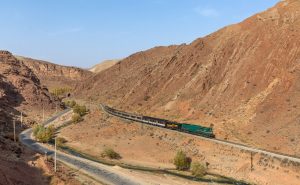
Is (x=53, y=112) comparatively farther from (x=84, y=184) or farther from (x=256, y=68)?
(x=84, y=184)

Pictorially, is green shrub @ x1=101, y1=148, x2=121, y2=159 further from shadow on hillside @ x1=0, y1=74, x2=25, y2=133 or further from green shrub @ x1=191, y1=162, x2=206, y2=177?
shadow on hillside @ x1=0, y1=74, x2=25, y2=133

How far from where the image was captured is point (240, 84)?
262ft

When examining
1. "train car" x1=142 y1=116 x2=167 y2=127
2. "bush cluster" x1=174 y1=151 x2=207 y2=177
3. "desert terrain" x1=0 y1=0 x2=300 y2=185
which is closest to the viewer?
"desert terrain" x1=0 y1=0 x2=300 y2=185

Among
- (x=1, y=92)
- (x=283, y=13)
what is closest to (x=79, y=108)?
(x=1, y=92)

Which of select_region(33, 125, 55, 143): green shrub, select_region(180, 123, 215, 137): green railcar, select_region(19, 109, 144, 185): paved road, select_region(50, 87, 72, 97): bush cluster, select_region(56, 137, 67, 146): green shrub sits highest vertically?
select_region(50, 87, 72, 97): bush cluster

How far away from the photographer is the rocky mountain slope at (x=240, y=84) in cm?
6556

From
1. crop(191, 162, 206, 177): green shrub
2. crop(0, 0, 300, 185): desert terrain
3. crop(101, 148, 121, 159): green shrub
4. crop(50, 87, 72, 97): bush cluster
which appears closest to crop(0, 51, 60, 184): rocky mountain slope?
crop(0, 0, 300, 185): desert terrain

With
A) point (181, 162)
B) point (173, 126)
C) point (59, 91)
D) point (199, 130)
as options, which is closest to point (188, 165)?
point (181, 162)

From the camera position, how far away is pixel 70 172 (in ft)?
153

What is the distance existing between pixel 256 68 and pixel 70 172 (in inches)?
1846

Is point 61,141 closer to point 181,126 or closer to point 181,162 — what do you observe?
point 181,126

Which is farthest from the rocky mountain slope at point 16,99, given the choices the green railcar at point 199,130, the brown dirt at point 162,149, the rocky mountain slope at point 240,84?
the green railcar at point 199,130

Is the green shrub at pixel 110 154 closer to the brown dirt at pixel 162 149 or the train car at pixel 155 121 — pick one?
the brown dirt at pixel 162 149

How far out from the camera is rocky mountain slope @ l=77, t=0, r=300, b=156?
6556cm
